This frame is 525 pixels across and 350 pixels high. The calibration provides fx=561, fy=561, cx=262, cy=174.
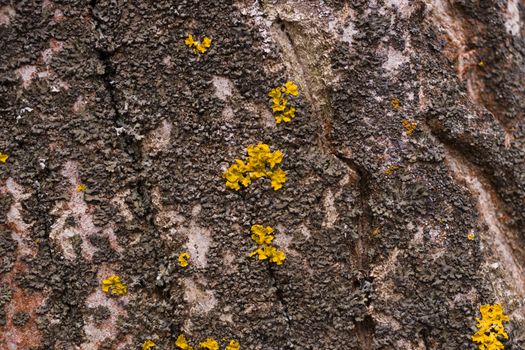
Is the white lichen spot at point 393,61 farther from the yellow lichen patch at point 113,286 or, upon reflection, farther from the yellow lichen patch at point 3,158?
the yellow lichen patch at point 3,158

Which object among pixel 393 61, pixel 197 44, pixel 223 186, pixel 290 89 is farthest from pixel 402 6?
pixel 223 186

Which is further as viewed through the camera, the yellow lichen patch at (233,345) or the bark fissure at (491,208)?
the bark fissure at (491,208)

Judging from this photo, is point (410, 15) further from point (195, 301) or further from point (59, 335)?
point (59, 335)

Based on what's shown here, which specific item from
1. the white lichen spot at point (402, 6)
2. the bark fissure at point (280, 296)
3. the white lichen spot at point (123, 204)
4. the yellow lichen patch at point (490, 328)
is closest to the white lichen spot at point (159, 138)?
the white lichen spot at point (123, 204)

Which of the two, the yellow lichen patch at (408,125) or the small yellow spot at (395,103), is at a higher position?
the small yellow spot at (395,103)

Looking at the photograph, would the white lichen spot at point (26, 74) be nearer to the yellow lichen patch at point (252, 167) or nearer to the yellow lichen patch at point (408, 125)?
the yellow lichen patch at point (252, 167)

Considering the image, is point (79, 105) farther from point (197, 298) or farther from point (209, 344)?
point (209, 344)

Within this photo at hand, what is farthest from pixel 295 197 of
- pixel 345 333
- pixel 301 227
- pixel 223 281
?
pixel 345 333

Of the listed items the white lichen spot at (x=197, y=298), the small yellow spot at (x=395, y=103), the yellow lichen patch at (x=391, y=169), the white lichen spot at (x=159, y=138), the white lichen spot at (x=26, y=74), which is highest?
the small yellow spot at (x=395, y=103)
